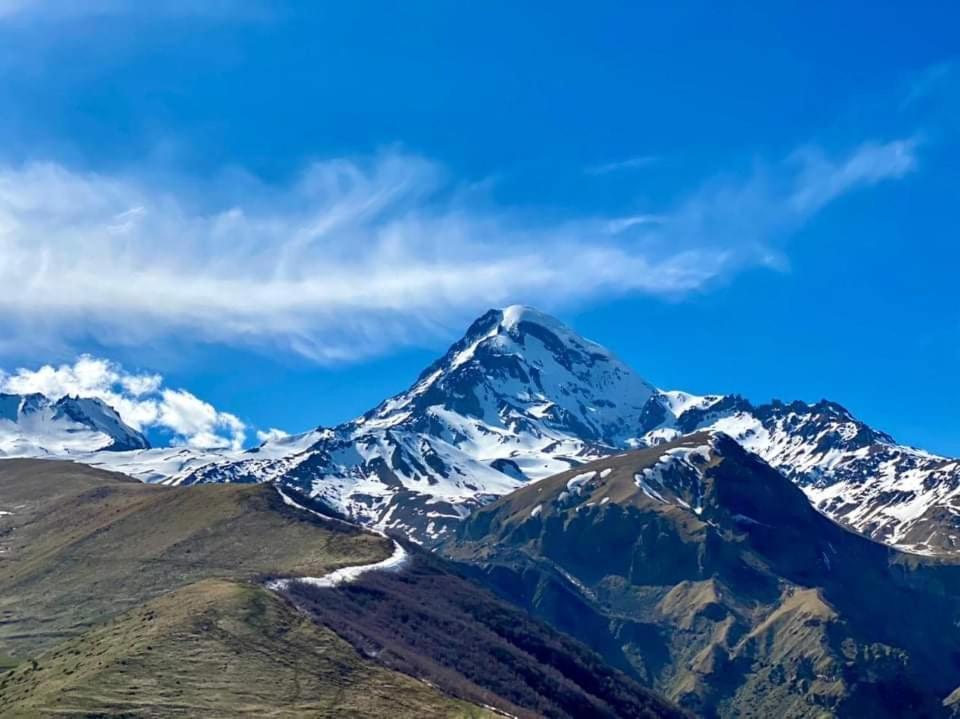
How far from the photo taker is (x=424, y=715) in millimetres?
193875

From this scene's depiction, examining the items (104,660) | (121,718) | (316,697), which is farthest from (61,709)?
(316,697)

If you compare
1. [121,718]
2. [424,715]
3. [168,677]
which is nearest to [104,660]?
[168,677]

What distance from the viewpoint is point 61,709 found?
17538 centimetres

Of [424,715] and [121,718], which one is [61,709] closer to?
[121,718]

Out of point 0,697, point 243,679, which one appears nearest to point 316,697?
point 243,679

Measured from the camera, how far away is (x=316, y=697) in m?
194

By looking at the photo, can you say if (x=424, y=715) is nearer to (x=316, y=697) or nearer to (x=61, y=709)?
(x=316, y=697)

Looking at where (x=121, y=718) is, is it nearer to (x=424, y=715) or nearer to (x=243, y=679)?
(x=243, y=679)

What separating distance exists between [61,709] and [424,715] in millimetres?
54908

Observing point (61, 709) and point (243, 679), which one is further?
point (243, 679)

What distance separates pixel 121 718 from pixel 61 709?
9.45 m

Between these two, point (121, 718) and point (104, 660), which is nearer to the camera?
point (121, 718)

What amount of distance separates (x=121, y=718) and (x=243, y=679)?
25780 millimetres

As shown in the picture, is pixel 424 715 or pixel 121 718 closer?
pixel 121 718
